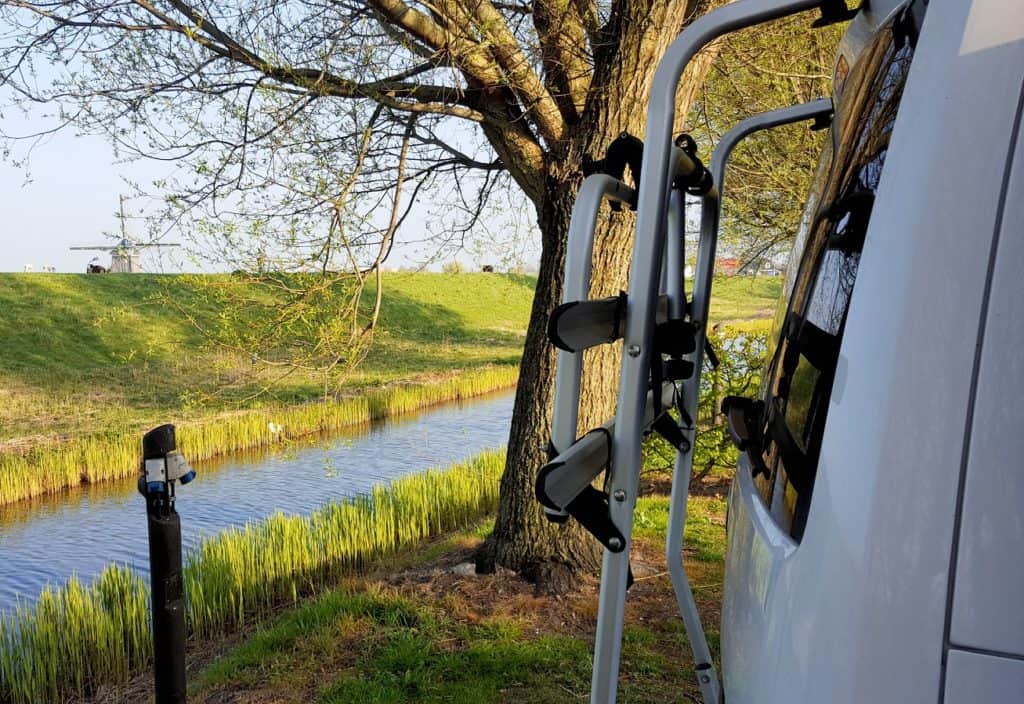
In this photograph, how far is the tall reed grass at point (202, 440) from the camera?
10211 millimetres

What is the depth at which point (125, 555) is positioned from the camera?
785cm

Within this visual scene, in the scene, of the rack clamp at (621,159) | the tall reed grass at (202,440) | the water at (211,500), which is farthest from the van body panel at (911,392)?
the tall reed grass at (202,440)

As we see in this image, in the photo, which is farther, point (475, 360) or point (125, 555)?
point (475, 360)

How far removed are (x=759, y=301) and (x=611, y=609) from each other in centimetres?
1615

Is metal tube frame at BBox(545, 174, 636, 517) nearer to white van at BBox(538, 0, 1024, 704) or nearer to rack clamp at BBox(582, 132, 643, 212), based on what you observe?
rack clamp at BBox(582, 132, 643, 212)

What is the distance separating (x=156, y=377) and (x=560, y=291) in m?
14.3

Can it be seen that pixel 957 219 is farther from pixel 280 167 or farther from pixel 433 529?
pixel 433 529

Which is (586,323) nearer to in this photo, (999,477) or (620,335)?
(620,335)

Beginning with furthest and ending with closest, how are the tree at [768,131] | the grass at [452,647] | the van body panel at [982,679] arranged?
1. the tree at [768,131]
2. the grass at [452,647]
3. the van body panel at [982,679]

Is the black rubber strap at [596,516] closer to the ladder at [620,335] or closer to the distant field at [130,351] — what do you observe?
the ladder at [620,335]

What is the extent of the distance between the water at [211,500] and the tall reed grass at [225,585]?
57cm

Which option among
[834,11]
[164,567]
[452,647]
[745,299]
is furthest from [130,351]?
[834,11]

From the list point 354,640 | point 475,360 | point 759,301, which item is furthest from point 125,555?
point 475,360

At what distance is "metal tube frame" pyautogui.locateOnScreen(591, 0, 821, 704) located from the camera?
153cm
